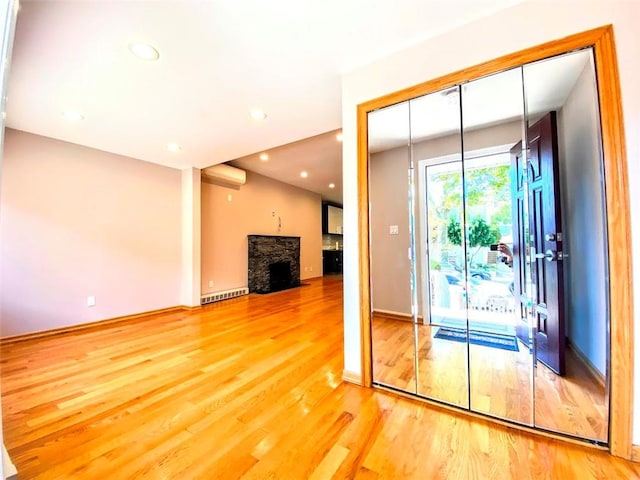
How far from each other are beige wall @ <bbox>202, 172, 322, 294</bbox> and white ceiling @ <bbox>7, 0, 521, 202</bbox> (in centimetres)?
218

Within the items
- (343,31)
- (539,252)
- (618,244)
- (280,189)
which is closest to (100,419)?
(343,31)

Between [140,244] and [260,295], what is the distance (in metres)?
2.40

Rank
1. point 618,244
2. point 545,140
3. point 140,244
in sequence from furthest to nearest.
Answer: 1. point 140,244
2. point 545,140
3. point 618,244

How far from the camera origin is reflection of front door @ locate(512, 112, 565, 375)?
1.76m

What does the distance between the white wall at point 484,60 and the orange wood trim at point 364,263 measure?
0.04m

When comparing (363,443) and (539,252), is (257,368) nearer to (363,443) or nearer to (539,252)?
(363,443)

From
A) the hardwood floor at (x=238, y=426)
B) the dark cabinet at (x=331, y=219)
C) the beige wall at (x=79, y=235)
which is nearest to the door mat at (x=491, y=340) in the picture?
the hardwood floor at (x=238, y=426)

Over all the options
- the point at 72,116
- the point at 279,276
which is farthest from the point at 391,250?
the point at 279,276

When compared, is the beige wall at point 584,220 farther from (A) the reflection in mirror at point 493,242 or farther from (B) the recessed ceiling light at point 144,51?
(B) the recessed ceiling light at point 144,51

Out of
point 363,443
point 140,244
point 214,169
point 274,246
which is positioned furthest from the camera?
point 274,246

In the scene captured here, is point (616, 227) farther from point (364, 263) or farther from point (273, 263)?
point (273, 263)

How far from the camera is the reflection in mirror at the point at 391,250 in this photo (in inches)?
77.2

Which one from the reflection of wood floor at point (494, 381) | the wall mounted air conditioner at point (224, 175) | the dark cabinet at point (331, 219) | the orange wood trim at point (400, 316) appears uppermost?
the wall mounted air conditioner at point (224, 175)

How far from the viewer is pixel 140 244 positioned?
3938 mm
